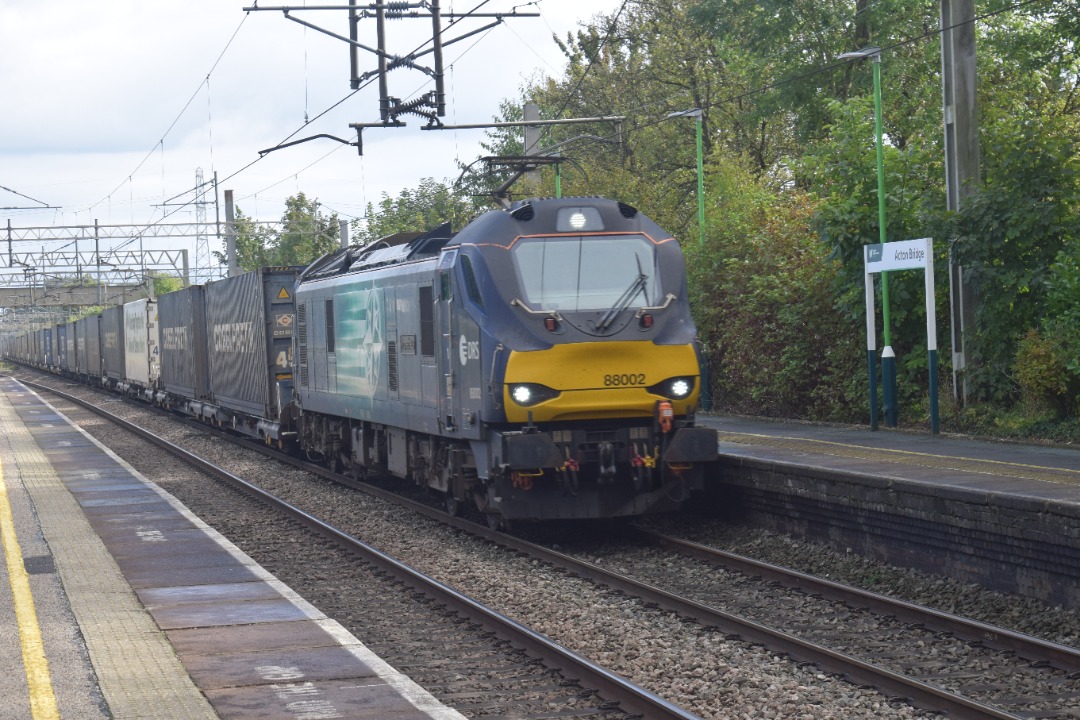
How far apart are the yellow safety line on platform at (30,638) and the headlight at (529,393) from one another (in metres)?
4.59

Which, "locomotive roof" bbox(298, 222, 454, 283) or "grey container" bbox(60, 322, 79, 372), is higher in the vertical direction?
"locomotive roof" bbox(298, 222, 454, 283)

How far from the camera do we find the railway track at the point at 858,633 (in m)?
7.95

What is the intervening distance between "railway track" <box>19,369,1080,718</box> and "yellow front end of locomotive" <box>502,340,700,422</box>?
1.37 m

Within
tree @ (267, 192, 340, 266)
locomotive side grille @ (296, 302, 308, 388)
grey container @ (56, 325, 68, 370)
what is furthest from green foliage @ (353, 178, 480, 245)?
locomotive side grille @ (296, 302, 308, 388)

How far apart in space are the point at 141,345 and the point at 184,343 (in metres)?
8.94

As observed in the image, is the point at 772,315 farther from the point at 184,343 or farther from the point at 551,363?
the point at 184,343

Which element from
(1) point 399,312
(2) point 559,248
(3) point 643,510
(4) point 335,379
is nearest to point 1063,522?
(3) point 643,510

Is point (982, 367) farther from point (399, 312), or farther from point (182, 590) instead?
point (182, 590)

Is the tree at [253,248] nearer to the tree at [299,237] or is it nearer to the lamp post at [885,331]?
the tree at [299,237]

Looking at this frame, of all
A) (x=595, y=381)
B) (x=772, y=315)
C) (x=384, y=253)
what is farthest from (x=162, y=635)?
(x=772, y=315)

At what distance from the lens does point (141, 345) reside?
42.0m

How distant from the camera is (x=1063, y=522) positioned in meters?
9.99

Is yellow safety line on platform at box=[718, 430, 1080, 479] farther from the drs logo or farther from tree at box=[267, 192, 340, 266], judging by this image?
tree at box=[267, 192, 340, 266]

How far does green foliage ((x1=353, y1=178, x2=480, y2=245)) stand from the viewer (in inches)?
2389
